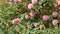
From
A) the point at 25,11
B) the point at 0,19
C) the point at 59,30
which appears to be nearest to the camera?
the point at 59,30

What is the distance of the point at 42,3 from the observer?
2586 mm

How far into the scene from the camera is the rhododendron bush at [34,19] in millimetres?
2457

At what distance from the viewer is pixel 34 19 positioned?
102 inches

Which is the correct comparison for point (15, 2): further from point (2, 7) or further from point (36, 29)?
point (36, 29)

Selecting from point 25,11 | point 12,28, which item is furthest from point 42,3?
point 12,28

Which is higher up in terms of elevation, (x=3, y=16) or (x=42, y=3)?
(x=42, y=3)

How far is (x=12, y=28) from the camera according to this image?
252 centimetres

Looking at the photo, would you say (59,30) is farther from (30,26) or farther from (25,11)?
(25,11)

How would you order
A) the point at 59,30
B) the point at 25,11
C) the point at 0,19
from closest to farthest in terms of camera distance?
the point at 59,30
the point at 0,19
the point at 25,11

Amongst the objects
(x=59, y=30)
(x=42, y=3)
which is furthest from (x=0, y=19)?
(x=59, y=30)

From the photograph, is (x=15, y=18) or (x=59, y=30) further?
(x=15, y=18)

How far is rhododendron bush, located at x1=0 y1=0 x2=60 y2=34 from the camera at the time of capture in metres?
2.46

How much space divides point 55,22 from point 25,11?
1.51ft

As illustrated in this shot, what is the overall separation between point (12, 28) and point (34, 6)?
0.36 meters
